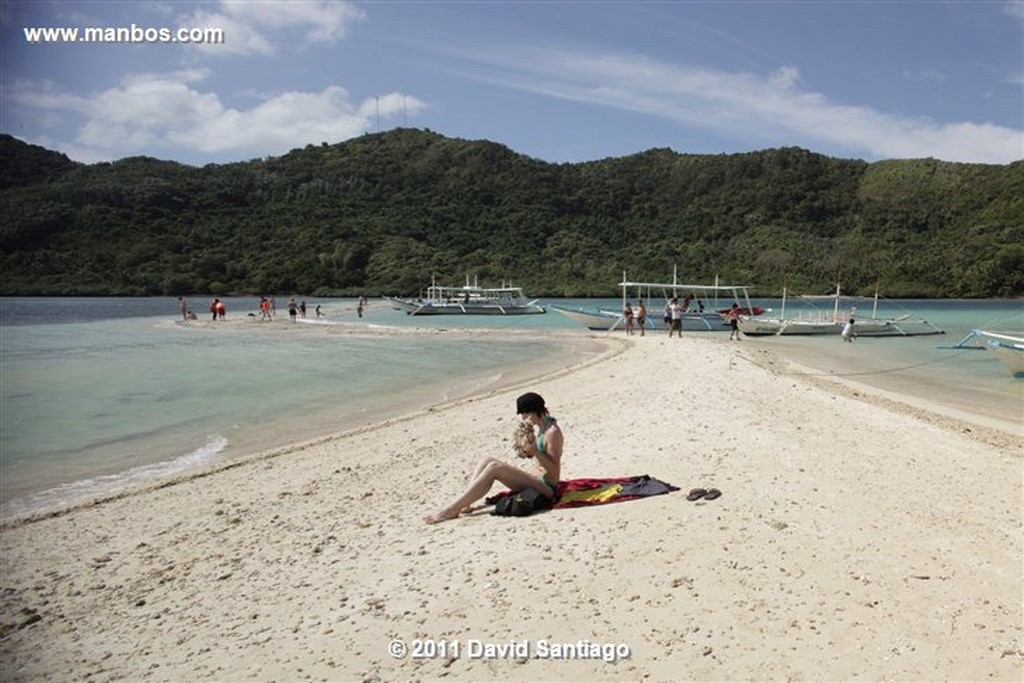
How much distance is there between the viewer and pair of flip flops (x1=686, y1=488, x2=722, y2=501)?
19.7 feet

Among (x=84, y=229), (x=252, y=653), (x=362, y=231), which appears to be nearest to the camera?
(x=252, y=653)

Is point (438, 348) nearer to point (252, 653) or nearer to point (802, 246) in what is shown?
point (252, 653)

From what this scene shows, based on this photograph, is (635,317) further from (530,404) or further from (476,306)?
(530,404)

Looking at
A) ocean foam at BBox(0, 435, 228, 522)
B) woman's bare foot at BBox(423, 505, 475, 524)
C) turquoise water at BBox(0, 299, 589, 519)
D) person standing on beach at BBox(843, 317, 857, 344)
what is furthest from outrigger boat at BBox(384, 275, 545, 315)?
woman's bare foot at BBox(423, 505, 475, 524)

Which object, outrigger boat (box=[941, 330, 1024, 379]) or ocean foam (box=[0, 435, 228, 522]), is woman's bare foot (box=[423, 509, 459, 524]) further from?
outrigger boat (box=[941, 330, 1024, 379])

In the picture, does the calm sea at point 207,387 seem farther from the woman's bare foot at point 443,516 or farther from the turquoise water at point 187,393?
the woman's bare foot at point 443,516

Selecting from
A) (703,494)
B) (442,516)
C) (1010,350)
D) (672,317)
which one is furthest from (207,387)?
(1010,350)

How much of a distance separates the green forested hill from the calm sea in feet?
153

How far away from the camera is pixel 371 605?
4.71 m

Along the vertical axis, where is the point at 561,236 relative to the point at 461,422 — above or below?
above

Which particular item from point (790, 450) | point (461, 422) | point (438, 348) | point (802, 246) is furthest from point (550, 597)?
point (802, 246)

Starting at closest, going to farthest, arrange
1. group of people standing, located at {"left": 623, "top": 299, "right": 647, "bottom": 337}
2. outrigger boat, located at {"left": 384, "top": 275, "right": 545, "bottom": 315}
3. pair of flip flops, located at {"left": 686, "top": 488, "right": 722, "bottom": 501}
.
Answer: pair of flip flops, located at {"left": 686, "top": 488, "right": 722, "bottom": 501}
group of people standing, located at {"left": 623, "top": 299, "right": 647, "bottom": 337}
outrigger boat, located at {"left": 384, "top": 275, "right": 545, "bottom": 315}

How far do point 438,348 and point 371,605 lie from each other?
24803 mm

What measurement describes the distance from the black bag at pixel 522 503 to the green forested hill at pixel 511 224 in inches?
2854
